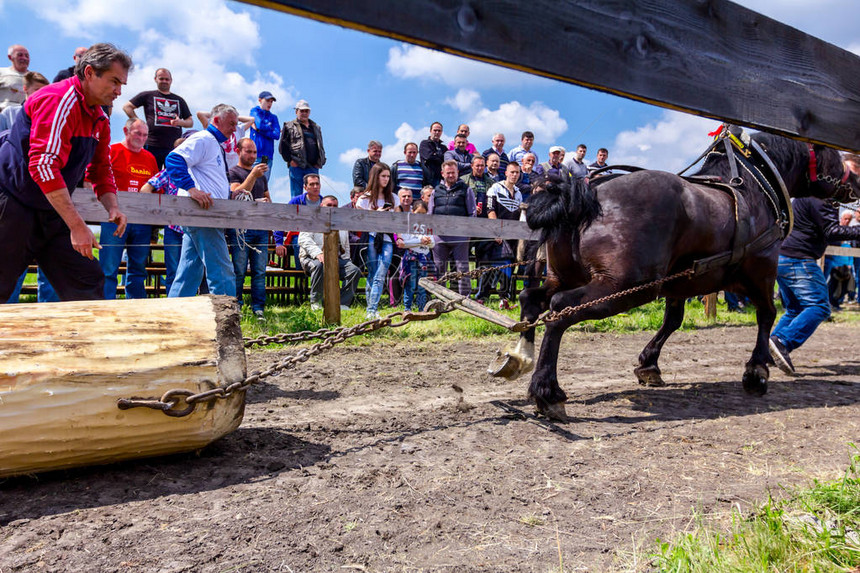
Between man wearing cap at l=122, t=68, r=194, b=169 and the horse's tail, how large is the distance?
5.97 metres

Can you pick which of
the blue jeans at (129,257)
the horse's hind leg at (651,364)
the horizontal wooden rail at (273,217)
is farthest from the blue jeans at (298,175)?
the horse's hind leg at (651,364)

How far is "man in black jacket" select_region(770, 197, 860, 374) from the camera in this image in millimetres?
6145

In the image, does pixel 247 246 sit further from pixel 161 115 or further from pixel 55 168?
pixel 55 168

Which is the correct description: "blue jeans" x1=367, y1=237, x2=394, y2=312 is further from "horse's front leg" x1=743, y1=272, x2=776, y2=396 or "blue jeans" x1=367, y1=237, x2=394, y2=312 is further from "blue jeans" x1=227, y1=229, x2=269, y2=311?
"horse's front leg" x1=743, y1=272, x2=776, y2=396

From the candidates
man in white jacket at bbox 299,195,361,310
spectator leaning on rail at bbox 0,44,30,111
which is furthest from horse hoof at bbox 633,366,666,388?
spectator leaning on rail at bbox 0,44,30,111

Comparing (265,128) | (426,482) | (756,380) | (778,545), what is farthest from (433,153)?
(778,545)

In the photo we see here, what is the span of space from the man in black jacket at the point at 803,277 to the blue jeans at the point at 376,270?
15.1 feet

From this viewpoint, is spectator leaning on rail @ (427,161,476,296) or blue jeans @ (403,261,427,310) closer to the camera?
blue jeans @ (403,261,427,310)

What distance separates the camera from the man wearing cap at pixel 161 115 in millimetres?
8227

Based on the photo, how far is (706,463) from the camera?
3.33 metres

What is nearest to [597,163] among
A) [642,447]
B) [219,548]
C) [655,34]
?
[642,447]

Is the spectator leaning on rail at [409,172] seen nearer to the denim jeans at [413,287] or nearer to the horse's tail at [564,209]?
the denim jeans at [413,287]

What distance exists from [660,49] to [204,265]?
188 inches

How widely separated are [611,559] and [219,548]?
4.78 ft
